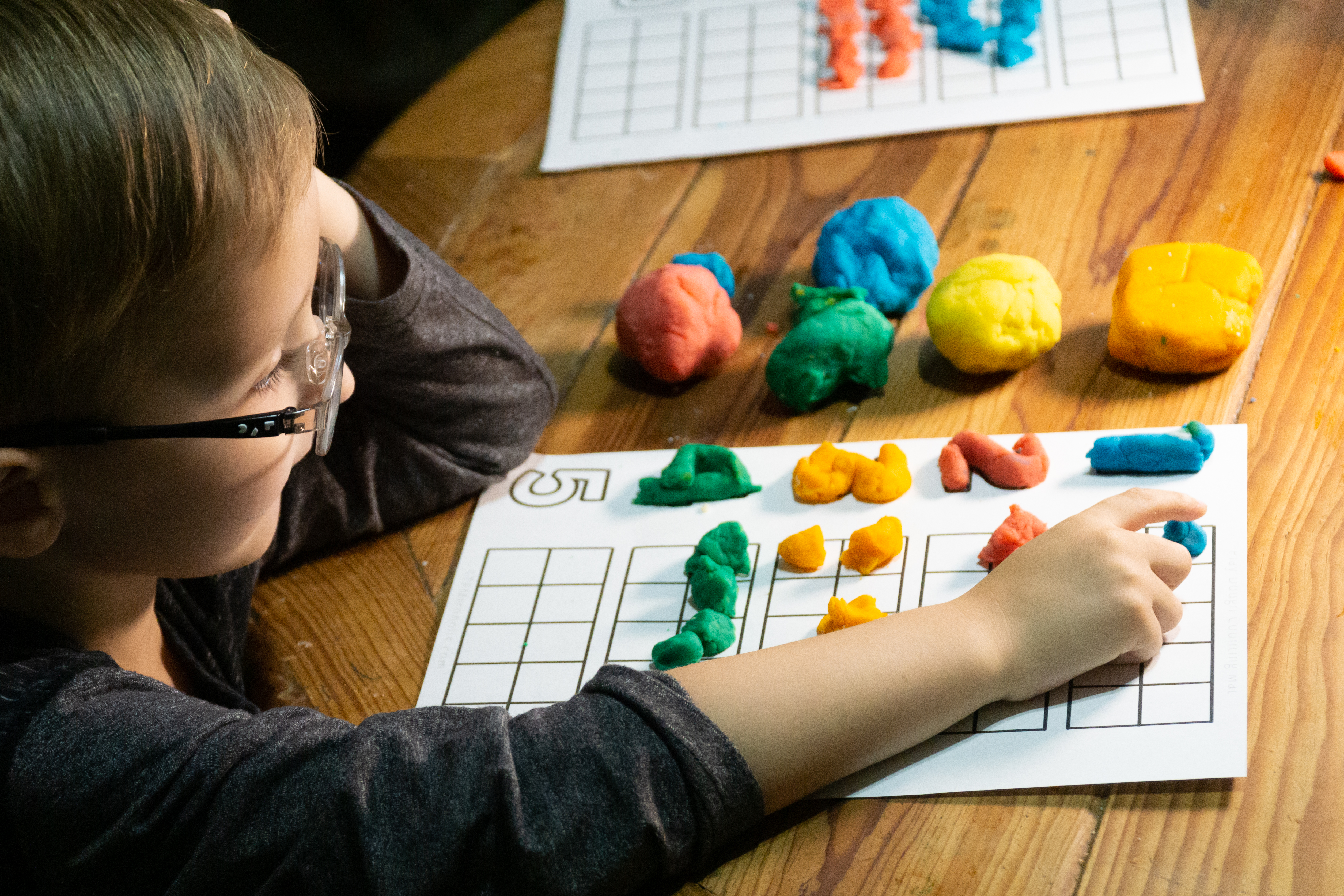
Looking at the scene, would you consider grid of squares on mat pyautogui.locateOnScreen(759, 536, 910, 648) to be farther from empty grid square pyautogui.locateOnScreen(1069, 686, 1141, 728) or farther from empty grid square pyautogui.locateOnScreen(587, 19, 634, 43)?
empty grid square pyautogui.locateOnScreen(587, 19, 634, 43)

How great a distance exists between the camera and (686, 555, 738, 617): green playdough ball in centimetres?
72

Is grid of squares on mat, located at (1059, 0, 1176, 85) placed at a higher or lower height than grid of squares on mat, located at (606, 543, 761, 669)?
higher

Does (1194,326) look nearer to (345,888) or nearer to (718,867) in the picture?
(718,867)

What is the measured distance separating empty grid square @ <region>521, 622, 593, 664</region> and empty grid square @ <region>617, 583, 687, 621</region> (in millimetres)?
25

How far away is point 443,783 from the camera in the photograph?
58cm

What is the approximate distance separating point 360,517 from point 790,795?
0.39m

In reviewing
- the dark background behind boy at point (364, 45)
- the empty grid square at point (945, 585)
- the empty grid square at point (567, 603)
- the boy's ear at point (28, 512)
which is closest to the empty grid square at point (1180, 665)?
the empty grid square at point (945, 585)

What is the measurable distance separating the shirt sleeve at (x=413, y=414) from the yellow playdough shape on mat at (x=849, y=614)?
288 millimetres

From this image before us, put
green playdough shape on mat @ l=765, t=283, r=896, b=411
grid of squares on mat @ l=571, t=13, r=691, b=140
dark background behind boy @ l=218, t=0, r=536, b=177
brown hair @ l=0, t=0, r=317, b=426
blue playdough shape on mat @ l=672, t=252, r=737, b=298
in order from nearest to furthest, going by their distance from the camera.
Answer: brown hair @ l=0, t=0, r=317, b=426
green playdough shape on mat @ l=765, t=283, r=896, b=411
blue playdough shape on mat @ l=672, t=252, r=737, b=298
grid of squares on mat @ l=571, t=13, r=691, b=140
dark background behind boy @ l=218, t=0, r=536, b=177

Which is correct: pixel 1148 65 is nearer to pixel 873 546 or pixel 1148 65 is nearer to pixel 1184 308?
pixel 1184 308

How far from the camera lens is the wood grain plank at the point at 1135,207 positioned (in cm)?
82

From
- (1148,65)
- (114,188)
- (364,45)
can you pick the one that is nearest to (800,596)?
(114,188)

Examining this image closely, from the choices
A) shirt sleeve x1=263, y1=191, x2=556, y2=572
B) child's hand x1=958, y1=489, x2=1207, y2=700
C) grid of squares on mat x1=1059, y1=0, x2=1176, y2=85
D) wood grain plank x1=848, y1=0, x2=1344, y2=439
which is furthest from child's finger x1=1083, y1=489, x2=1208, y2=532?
grid of squares on mat x1=1059, y1=0, x2=1176, y2=85

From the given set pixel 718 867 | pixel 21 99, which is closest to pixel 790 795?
pixel 718 867
